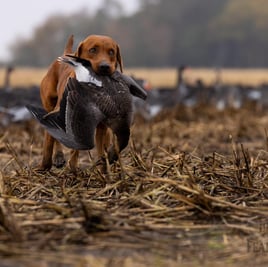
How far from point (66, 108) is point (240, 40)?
2884 inches

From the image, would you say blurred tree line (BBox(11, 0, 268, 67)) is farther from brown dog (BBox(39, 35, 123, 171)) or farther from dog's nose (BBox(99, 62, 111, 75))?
dog's nose (BBox(99, 62, 111, 75))

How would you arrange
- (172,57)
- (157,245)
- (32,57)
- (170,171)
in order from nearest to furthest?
1. (157,245)
2. (170,171)
3. (172,57)
4. (32,57)

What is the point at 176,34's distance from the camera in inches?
3280

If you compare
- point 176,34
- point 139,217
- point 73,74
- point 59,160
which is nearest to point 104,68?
point 73,74

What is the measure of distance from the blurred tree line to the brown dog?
6813cm

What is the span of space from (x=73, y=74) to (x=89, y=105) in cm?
53

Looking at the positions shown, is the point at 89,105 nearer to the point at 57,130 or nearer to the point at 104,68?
the point at 104,68

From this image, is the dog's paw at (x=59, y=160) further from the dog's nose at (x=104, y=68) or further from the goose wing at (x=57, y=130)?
the dog's nose at (x=104, y=68)

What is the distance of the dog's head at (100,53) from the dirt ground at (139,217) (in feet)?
2.40

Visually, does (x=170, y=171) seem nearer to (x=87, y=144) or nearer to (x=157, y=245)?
(x=87, y=144)

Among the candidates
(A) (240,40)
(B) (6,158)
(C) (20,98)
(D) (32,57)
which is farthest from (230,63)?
(B) (6,158)

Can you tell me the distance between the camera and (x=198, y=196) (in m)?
4.39

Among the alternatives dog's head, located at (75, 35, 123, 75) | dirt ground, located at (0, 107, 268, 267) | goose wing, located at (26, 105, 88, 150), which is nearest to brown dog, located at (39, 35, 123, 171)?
dog's head, located at (75, 35, 123, 75)

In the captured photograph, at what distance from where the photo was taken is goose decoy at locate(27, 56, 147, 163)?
5.05 metres
